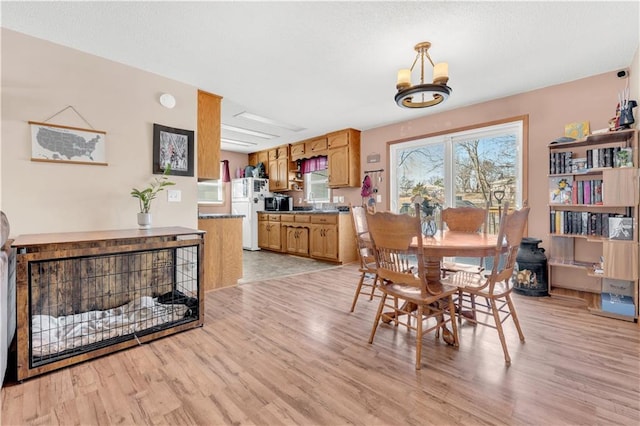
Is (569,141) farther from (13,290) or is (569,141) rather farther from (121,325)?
(13,290)

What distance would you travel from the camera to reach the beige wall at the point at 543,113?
10.0 ft

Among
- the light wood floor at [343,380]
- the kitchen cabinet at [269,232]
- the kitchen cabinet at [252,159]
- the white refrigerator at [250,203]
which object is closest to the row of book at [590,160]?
the light wood floor at [343,380]

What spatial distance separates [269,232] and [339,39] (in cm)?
452

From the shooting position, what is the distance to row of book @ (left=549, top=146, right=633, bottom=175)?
2600 millimetres

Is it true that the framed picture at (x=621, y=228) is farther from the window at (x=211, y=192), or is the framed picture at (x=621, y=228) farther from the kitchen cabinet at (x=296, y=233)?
the window at (x=211, y=192)

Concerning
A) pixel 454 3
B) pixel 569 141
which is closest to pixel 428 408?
pixel 454 3

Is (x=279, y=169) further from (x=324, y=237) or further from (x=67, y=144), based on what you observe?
(x=67, y=144)

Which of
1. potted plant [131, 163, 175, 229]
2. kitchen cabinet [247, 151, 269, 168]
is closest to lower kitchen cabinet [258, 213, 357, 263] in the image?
kitchen cabinet [247, 151, 269, 168]

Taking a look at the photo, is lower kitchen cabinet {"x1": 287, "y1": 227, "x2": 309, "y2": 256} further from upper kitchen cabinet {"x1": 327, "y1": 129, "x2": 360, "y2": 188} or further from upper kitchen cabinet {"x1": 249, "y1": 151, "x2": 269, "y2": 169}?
upper kitchen cabinet {"x1": 249, "y1": 151, "x2": 269, "y2": 169}

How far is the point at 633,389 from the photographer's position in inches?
60.9

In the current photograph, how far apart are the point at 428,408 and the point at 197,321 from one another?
1.83 m

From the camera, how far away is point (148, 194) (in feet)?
9.49

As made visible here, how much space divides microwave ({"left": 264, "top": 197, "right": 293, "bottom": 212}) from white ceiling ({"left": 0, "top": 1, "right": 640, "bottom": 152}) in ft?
10.8

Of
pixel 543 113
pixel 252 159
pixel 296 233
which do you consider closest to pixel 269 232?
pixel 296 233
